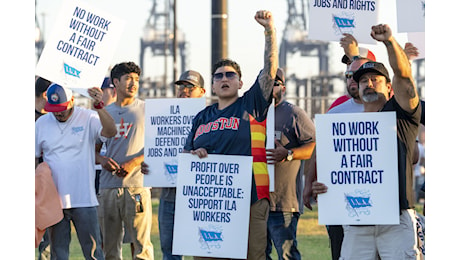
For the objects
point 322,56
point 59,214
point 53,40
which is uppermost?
point 322,56

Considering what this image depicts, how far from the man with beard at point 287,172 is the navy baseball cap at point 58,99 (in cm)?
203

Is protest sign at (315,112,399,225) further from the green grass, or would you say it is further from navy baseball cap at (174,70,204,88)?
the green grass

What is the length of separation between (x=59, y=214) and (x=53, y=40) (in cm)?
167

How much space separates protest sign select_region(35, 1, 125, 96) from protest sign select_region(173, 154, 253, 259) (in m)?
1.53

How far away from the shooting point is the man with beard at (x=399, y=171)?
20.5ft

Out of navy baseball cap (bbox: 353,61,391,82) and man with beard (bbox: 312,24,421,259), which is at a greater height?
navy baseball cap (bbox: 353,61,391,82)

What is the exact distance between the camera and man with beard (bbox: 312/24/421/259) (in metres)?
6.25

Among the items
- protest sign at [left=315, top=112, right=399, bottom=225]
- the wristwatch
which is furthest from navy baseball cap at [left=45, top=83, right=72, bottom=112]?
protest sign at [left=315, top=112, right=399, bottom=225]

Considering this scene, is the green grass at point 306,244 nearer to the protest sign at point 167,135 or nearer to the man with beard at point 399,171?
the protest sign at point 167,135

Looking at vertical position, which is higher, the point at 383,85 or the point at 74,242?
the point at 383,85

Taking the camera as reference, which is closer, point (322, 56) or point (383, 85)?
point (383, 85)
